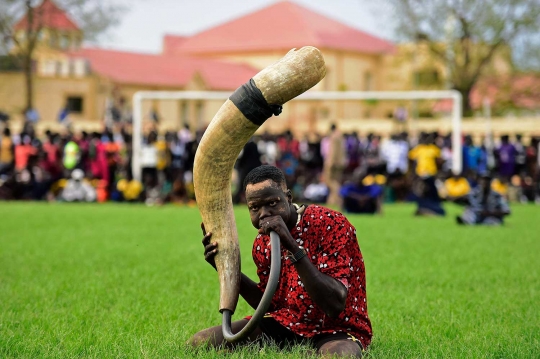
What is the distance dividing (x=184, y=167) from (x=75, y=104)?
93.8 feet

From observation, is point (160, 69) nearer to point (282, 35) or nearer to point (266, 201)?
point (282, 35)

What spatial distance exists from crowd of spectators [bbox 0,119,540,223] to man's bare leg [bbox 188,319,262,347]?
→ 605 inches

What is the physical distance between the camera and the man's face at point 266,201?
185 inches

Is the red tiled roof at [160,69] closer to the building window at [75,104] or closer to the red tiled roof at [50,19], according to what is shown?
the building window at [75,104]

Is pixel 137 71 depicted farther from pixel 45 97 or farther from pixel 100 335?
Result: pixel 100 335

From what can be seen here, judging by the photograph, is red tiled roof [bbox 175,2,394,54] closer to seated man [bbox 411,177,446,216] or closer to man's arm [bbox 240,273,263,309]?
seated man [bbox 411,177,446,216]

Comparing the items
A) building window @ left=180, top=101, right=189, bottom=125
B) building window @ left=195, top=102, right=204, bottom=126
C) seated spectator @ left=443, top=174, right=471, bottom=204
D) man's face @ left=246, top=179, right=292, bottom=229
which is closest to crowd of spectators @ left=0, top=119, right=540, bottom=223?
seated spectator @ left=443, top=174, right=471, bottom=204

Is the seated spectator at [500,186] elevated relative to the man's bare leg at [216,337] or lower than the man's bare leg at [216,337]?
lower

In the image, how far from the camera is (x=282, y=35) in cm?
5997

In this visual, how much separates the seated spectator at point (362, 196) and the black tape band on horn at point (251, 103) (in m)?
14.0

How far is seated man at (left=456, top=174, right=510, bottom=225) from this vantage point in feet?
52.2

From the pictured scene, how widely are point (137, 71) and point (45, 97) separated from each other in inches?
234

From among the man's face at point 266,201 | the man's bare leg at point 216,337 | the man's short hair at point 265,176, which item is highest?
the man's short hair at point 265,176

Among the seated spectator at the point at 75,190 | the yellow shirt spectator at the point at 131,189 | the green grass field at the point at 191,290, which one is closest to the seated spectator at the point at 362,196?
the green grass field at the point at 191,290
